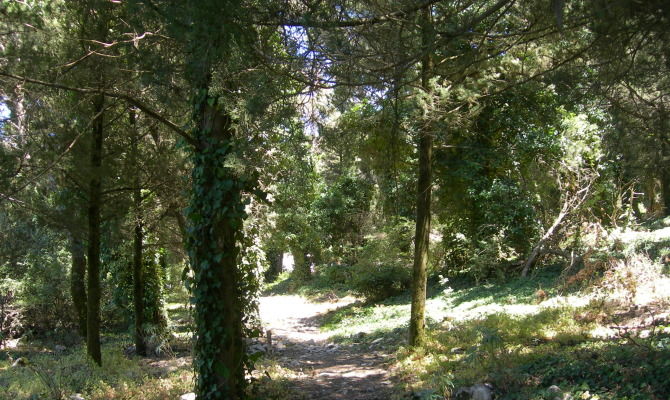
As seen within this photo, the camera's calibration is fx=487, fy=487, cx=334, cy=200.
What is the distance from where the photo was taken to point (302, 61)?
533 cm

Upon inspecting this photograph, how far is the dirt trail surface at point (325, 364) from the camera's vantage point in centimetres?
678

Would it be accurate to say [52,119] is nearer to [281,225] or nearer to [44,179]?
[44,179]

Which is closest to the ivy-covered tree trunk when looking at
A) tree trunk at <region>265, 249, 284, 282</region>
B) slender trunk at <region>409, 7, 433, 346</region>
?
slender trunk at <region>409, 7, 433, 346</region>

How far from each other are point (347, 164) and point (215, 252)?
526 centimetres

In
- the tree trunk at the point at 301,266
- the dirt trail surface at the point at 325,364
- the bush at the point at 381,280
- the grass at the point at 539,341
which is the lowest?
the dirt trail surface at the point at 325,364

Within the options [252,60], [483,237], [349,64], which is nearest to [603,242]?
[483,237]

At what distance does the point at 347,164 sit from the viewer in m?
10.2

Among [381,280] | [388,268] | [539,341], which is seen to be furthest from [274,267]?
[539,341]

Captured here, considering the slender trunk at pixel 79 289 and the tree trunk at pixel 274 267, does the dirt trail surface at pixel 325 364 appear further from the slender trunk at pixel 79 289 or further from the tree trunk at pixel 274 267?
the tree trunk at pixel 274 267

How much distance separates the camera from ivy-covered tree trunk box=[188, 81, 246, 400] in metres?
5.29

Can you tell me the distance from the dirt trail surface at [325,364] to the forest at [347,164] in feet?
0.28

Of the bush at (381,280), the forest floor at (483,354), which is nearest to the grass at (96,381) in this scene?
the forest floor at (483,354)

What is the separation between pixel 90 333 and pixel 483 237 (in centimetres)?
1010

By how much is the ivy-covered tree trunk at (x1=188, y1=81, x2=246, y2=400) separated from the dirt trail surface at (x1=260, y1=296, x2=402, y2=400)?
171cm
